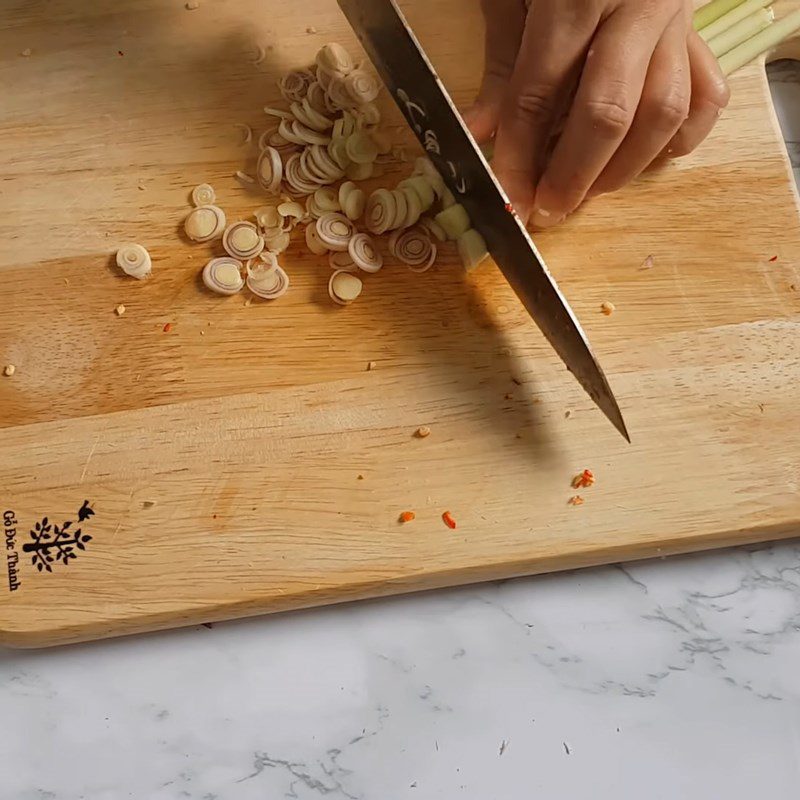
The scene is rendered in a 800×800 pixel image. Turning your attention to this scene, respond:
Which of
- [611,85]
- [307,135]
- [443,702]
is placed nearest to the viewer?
[611,85]

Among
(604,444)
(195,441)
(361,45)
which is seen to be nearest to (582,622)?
(604,444)

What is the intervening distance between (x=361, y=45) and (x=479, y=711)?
104cm

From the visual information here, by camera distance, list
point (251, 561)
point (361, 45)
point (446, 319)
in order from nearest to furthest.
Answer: point (251, 561)
point (446, 319)
point (361, 45)

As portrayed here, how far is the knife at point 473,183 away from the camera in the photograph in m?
1.26

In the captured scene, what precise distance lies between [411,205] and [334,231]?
121 millimetres

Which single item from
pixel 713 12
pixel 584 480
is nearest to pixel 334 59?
pixel 713 12

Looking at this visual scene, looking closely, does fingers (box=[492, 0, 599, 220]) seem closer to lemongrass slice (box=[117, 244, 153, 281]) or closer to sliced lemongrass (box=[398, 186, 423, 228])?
sliced lemongrass (box=[398, 186, 423, 228])

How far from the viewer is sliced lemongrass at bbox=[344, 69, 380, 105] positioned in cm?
141

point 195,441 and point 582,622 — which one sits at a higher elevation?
point 195,441

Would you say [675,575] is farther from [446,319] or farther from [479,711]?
[446,319]

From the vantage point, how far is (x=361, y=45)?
149 centimetres

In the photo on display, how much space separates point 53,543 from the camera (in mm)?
1285

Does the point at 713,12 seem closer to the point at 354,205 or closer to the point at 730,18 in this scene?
the point at 730,18

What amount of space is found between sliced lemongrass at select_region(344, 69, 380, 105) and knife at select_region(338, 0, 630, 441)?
0.11 feet
